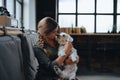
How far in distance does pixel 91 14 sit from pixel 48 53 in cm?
707

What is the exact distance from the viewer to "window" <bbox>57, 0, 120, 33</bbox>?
9.00m

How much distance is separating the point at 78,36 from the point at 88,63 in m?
0.90

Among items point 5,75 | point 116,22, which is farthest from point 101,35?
point 5,75

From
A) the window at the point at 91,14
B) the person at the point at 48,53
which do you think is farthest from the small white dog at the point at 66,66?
the window at the point at 91,14

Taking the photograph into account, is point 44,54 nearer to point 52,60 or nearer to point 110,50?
point 52,60

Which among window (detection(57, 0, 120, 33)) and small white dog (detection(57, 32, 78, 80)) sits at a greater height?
window (detection(57, 0, 120, 33))

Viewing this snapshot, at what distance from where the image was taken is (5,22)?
2.98 m

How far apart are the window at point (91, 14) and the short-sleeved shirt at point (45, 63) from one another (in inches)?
272

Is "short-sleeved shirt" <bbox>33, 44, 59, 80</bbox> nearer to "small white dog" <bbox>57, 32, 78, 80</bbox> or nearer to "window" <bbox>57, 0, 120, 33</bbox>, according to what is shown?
"small white dog" <bbox>57, 32, 78, 80</bbox>

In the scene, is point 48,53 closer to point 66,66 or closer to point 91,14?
point 66,66

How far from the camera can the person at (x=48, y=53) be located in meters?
2.01

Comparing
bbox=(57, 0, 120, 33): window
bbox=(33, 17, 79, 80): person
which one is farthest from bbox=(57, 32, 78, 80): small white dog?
bbox=(57, 0, 120, 33): window

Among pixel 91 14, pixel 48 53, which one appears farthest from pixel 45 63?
pixel 91 14

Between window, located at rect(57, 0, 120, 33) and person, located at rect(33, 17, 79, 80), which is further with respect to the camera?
window, located at rect(57, 0, 120, 33)
